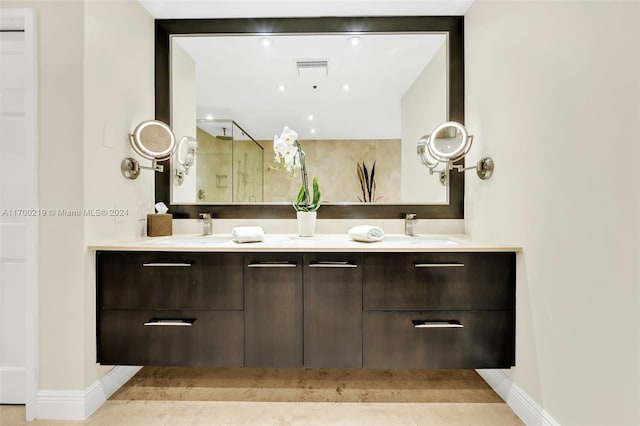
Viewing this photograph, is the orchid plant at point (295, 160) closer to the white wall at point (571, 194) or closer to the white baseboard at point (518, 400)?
the white wall at point (571, 194)

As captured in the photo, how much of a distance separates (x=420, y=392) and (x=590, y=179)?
1.40 m

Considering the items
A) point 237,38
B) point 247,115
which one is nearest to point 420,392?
point 247,115

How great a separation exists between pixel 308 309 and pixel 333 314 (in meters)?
0.13

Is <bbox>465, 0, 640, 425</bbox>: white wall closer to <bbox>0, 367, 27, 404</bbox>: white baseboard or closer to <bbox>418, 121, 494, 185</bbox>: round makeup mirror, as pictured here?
<bbox>418, 121, 494, 185</bbox>: round makeup mirror

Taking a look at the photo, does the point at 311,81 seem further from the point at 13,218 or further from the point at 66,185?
the point at 13,218

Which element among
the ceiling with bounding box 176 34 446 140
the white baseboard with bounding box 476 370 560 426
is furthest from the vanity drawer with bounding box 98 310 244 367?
the white baseboard with bounding box 476 370 560 426

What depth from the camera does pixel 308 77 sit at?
2.24m

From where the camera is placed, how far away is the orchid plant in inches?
83.7

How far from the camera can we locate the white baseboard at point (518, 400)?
1433 millimetres

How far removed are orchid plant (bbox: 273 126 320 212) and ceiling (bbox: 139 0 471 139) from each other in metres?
0.12

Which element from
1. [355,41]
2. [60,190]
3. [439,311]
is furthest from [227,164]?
[439,311]

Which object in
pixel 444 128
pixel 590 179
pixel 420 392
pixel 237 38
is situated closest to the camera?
pixel 590 179

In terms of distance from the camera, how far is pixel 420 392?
1822 mm

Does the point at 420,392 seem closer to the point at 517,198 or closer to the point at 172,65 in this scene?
the point at 517,198
